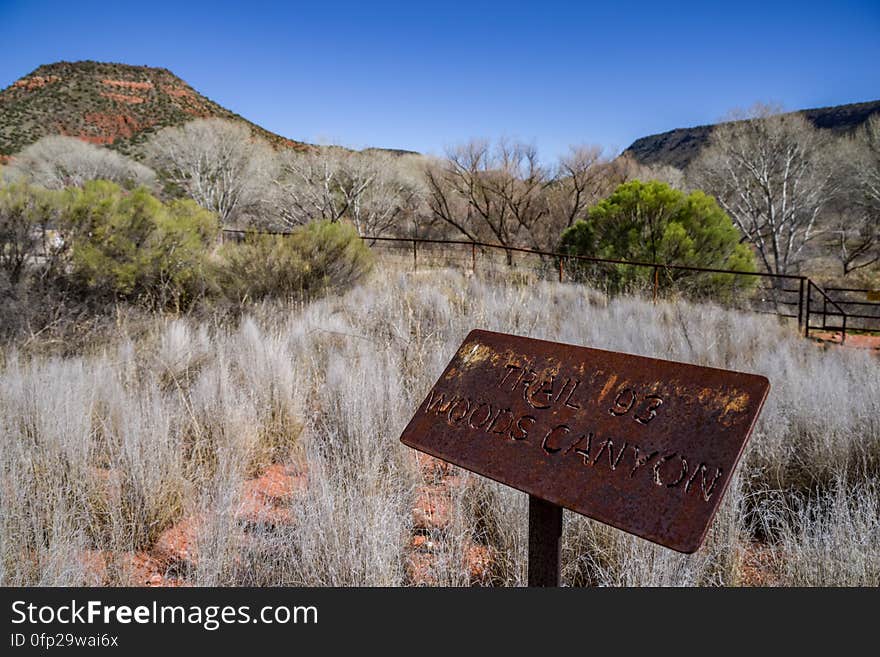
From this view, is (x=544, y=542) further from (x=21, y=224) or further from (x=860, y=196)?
(x=860, y=196)

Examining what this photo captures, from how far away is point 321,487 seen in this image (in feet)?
8.49

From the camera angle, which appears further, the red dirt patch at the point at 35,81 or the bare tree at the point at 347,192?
the red dirt patch at the point at 35,81

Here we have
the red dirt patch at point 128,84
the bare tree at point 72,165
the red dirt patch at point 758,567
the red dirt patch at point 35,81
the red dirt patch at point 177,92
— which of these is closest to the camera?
the red dirt patch at point 758,567

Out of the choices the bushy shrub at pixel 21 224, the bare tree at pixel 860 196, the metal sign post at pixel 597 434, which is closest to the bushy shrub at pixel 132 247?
the bushy shrub at pixel 21 224

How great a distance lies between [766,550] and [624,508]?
6.19 feet

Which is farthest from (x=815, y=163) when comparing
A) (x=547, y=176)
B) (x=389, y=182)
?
(x=389, y=182)

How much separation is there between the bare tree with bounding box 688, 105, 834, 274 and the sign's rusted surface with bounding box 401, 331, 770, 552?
31867 mm

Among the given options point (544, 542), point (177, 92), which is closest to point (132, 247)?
point (544, 542)

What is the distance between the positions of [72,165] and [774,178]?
47019 millimetres

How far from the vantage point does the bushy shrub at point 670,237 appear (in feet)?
41.0

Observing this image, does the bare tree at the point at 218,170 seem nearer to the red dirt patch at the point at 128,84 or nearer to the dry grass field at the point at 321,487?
the dry grass field at the point at 321,487

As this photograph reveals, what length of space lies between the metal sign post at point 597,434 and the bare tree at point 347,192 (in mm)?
30556

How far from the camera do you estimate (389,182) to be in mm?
35125

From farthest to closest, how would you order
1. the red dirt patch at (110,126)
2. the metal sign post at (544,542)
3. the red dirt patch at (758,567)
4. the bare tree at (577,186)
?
1. the red dirt patch at (110,126)
2. the bare tree at (577,186)
3. the red dirt patch at (758,567)
4. the metal sign post at (544,542)
